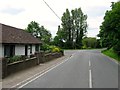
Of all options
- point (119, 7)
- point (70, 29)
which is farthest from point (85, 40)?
point (119, 7)

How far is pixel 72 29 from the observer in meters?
119

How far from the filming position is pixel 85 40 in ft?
408

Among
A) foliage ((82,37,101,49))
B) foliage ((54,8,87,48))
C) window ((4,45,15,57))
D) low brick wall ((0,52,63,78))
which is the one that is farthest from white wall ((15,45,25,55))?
foliage ((82,37,101,49))

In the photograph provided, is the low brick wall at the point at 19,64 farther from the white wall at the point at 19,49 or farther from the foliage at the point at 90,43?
the foliage at the point at 90,43

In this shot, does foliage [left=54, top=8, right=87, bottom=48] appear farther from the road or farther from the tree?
the road

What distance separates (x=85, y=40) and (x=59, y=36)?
563 inches

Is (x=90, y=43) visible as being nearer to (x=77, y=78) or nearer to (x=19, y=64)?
(x=19, y=64)

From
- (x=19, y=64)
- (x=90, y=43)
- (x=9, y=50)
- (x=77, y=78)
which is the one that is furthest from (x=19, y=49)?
(x=90, y=43)

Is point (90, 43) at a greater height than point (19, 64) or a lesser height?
greater

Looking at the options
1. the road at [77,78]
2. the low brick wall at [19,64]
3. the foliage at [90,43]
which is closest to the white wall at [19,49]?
the low brick wall at [19,64]

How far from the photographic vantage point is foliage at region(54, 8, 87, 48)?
4515 inches

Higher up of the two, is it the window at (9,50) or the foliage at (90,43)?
the foliage at (90,43)

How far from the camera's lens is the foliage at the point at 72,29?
115m

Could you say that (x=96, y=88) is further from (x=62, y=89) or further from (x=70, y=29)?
(x=70, y=29)
